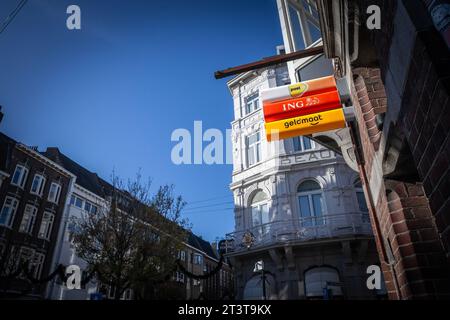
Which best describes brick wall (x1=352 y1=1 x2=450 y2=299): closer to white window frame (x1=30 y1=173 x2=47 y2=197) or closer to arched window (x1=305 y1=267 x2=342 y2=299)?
arched window (x1=305 y1=267 x2=342 y2=299)

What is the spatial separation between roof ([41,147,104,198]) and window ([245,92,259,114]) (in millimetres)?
17201

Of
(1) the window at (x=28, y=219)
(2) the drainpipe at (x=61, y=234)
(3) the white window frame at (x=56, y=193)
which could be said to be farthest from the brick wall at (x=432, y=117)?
(3) the white window frame at (x=56, y=193)

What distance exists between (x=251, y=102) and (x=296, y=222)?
382 inches

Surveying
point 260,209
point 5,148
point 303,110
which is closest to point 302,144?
point 260,209

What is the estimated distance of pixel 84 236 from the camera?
55.2 feet

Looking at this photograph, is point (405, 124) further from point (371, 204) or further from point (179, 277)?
point (179, 277)

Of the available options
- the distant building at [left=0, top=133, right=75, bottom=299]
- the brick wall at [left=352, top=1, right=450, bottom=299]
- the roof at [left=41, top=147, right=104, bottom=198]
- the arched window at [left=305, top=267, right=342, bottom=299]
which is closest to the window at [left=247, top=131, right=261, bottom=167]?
the arched window at [left=305, top=267, right=342, bottom=299]

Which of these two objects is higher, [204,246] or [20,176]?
[204,246]

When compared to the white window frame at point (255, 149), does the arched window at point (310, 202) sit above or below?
below

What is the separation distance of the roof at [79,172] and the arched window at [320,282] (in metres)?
22.0

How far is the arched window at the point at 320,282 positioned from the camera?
1374 centimetres

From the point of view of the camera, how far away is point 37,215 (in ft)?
81.6

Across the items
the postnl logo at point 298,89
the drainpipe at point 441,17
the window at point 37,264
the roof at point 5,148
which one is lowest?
the drainpipe at point 441,17

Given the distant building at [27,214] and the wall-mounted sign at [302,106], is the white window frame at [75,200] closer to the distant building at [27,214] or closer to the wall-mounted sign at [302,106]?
the distant building at [27,214]
